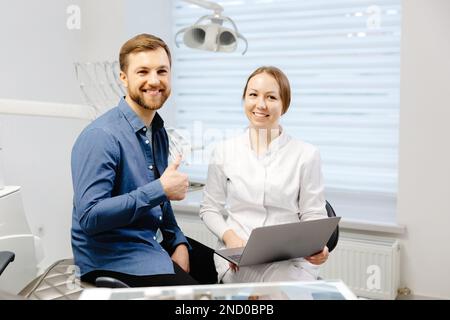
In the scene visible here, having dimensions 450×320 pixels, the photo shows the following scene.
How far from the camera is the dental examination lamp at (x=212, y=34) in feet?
7.70

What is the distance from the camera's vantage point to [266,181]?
1.82 m

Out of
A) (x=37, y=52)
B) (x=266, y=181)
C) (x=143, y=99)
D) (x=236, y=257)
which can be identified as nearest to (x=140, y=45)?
(x=143, y=99)

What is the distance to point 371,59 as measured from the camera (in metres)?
3.05

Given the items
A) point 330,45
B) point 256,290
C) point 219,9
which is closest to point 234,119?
point 330,45

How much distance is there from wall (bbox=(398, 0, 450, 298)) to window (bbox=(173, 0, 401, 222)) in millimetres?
191

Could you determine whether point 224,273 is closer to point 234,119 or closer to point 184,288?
point 184,288

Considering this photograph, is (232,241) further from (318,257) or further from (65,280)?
(65,280)

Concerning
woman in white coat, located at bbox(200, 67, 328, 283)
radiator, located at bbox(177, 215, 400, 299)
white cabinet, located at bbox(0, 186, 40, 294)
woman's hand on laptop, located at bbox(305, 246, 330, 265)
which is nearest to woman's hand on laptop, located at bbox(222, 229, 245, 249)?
woman in white coat, located at bbox(200, 67, 328, 283)

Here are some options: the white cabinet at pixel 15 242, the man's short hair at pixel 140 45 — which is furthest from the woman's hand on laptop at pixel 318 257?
the white cabinet at pixel 15 242

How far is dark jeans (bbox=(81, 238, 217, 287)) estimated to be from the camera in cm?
154

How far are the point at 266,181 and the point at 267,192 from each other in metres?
0.04

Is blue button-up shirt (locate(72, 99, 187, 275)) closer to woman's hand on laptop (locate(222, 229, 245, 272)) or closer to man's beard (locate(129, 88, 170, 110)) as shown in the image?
man's beard (locate(129, 88, 170, 110))

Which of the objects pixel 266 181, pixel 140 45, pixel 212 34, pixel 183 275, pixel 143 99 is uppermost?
pixel 212 34

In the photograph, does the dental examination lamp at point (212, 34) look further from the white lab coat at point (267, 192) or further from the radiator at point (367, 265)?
the radiator at point (367, 265)
